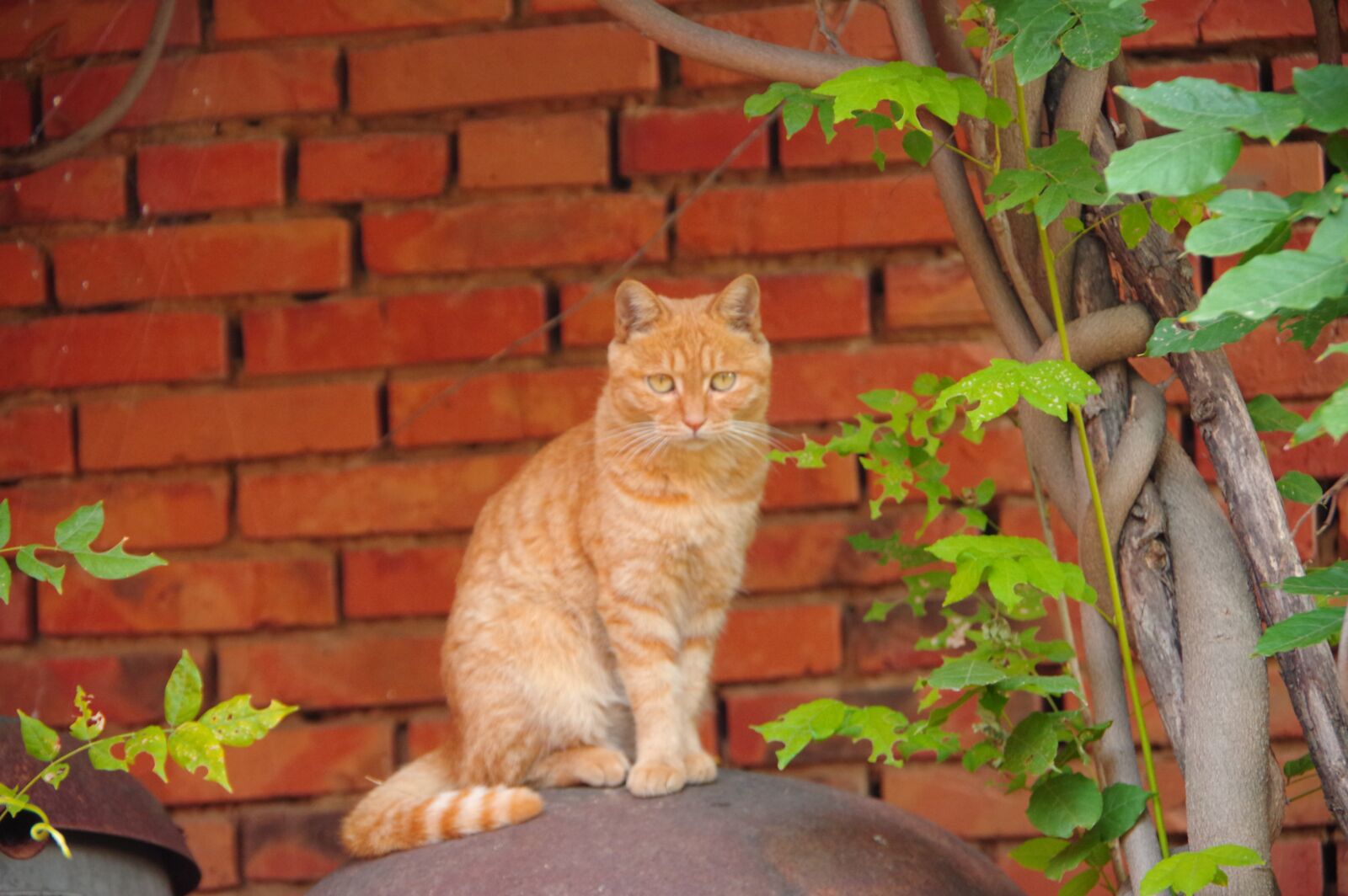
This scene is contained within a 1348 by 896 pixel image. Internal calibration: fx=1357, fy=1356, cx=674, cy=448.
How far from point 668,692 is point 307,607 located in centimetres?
63

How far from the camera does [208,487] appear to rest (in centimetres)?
175

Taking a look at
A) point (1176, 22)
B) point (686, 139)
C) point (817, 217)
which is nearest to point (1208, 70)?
point (1176, 22)

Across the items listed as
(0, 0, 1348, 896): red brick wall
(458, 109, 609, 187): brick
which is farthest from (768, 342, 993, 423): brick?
(458, 109, 609, 187): brick

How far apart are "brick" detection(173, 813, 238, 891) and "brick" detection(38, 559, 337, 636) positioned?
25 cm

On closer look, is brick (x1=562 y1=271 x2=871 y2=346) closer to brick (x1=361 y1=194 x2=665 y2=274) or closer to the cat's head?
brick (x1=361 y1=194 x2=665 y2=274)

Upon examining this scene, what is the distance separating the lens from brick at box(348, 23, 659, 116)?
1.73 m

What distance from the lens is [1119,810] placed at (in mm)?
914

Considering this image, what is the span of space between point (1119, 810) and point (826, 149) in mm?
1034

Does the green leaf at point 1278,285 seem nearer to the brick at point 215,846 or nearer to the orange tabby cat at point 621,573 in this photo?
the orange tabby cat at point 621,573

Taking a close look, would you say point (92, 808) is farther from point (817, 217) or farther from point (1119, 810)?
point (817, 217)

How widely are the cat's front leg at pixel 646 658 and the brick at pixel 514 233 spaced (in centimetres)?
58

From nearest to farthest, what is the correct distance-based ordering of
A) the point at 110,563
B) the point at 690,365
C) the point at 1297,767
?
the point at 110,563 < the point at 1297,767 < the point at 690,365

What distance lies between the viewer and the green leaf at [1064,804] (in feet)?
2.95

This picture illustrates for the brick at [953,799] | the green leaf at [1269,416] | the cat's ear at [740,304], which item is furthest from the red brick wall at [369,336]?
the green leaf at [1269,416]
